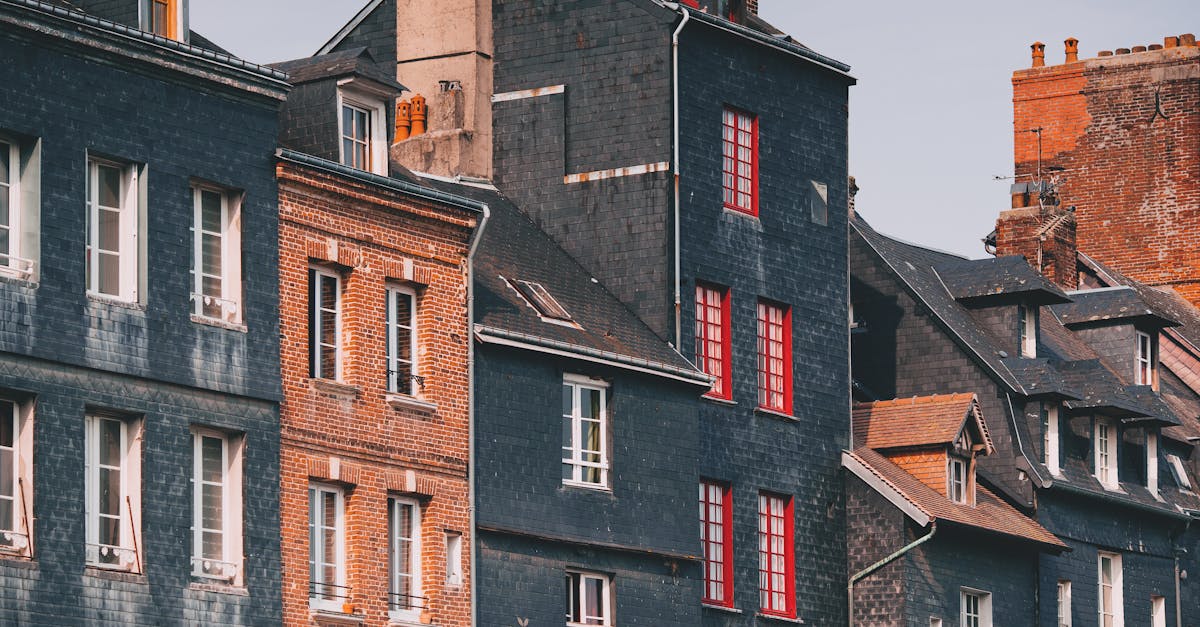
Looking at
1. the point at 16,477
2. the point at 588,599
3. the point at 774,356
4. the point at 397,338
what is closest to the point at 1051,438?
A: the point at 774,356

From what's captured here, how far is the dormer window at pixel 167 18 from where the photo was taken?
116 feet

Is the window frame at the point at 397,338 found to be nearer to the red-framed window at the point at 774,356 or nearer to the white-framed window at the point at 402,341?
the white-framed window at the point at 402,341

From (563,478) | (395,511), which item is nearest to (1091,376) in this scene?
(563,478)

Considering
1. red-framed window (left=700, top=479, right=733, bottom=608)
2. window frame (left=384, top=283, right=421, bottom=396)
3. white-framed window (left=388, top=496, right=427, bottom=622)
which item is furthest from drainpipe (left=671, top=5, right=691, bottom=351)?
white-framed window (left=388, top=496, right=427, bottom=622)

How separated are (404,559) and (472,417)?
2.54 m

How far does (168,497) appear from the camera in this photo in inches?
1330

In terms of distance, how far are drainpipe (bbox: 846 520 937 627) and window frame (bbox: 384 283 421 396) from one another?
12074 mm

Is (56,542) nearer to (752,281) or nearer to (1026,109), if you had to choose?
(752,281)

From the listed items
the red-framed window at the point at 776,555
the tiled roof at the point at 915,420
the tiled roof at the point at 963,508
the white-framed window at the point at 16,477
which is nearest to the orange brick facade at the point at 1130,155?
the tiled roof at the point at 963,508

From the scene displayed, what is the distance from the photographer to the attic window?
4219 cm

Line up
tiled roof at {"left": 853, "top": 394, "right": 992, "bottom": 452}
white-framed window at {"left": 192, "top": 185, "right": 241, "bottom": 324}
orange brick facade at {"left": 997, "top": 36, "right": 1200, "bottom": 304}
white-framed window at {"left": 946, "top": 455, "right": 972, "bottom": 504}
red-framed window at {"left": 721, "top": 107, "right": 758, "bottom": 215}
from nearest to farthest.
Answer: white-framed window at {"left": 192, "top": 185, "right": 241, "bottom": 324}, red-framed window at {"left": 721, "top": 107, "right": 758, "bottom": 215}, tiled roof at {"left": 853, "top": 394, "right": 992, "bottom": 452}, white-framed window at {"left": 946, "top": 455, "right": 972, "bottom": 504}, orange brick facade at {"left": 997, "top": 36, "right": 1200, "bottom": 304}

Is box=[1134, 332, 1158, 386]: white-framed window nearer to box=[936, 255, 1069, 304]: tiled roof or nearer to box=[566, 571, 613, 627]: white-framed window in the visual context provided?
box=[936, 255, 1069, 304]: tiled roof

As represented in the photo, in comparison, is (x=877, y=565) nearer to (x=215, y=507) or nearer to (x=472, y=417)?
(x=472, y=417)

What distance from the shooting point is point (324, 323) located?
3769cm
